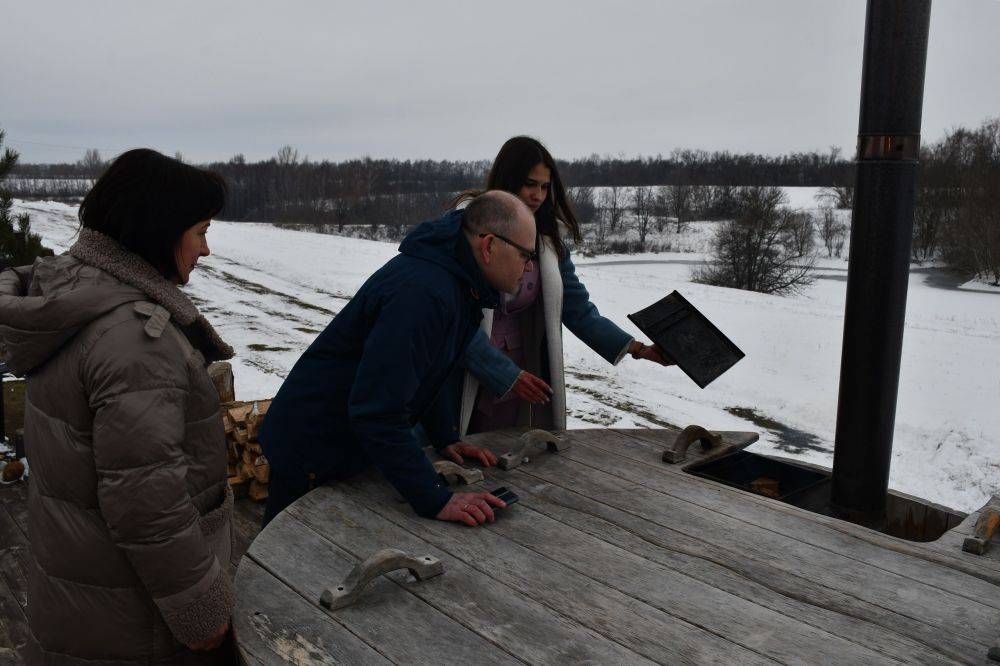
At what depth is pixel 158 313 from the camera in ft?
4.74

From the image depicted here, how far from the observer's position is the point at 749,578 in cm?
174

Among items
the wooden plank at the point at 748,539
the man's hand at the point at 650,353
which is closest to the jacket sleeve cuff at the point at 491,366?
the wooden plank at the point at 748,539

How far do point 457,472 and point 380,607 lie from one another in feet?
2.33

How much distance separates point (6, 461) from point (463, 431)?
2878 mm

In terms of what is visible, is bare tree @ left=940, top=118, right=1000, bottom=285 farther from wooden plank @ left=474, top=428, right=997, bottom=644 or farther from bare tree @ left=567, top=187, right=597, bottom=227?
wooden plank @ left=474, top=428, right=997, bottom=644

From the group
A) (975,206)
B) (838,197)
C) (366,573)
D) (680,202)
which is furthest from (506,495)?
(680,202)

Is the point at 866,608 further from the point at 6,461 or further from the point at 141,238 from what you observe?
the point at 6,461

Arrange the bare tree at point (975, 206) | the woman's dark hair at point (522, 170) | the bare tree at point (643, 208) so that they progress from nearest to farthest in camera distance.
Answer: the woman's dark hair at point (522, 170) < the bare tree at point (975, 206) < the bare tree at point (643, 208)

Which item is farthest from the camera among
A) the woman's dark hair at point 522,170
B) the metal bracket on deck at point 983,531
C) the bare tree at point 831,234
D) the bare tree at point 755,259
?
the bare tree at point 831,234

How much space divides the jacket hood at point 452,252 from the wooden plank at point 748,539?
627mm

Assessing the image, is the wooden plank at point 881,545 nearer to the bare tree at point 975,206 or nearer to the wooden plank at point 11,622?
the wooden plank at point 11,622

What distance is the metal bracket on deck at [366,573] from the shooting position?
1571mm

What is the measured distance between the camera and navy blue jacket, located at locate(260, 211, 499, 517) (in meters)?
1.87

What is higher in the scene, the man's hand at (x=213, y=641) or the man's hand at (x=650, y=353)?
the man's hand at (x=650, y=353)
